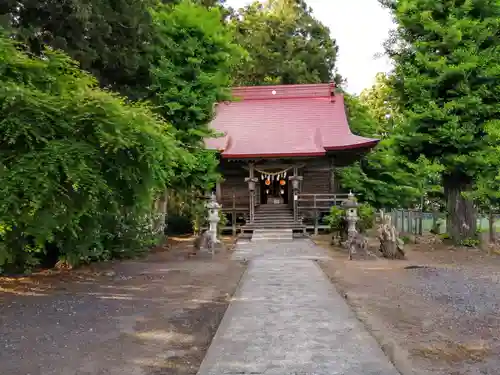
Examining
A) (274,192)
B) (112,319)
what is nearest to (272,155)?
(274,192)

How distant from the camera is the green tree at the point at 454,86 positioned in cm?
1380

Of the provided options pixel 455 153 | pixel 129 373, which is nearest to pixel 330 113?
pixel 455 153

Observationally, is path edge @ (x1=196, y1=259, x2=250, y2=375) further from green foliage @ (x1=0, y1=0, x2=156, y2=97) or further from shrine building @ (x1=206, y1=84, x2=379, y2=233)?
shrine building @ (x1=206, y1=84, x2=379, y2=233)

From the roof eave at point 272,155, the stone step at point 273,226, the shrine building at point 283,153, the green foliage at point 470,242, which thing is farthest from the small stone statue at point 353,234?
the roof eave at point 272,155

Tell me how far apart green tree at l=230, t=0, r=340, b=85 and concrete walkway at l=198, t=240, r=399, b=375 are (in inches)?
970

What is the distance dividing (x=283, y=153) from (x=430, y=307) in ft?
42.6

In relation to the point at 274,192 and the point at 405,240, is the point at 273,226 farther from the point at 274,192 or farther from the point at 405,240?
the point at 405,240

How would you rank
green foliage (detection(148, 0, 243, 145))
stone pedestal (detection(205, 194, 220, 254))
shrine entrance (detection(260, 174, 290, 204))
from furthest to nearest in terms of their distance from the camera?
shrine entrance (detection(260, 174, 290, 204)) → green foliage (detection(148, 0, 243, 145)) → stone pedestal (detection(205, 194, 220, 254))

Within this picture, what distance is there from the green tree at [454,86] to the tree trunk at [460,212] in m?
0.03

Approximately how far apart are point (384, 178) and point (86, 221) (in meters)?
16.4

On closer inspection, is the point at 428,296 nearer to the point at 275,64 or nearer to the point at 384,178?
the point at 384,178

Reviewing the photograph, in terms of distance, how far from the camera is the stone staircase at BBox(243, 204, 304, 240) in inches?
723

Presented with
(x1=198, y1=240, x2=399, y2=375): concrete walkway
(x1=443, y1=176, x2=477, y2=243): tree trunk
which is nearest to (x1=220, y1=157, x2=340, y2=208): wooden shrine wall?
(x1=443, y1=176, x2=477, y2=243): tree trunk

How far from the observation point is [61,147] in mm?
6238
